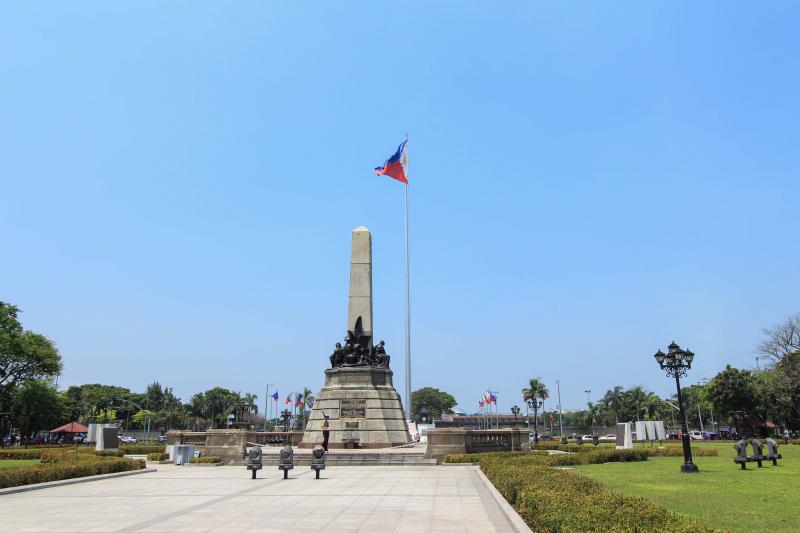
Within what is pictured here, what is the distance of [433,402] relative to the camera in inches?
5325

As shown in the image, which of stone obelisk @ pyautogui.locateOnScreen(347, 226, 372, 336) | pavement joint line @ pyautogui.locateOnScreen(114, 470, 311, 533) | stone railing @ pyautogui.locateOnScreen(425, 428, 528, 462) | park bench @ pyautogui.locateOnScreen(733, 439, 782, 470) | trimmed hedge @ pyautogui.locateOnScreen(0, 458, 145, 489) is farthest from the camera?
stone obelisk @ pyautogui.locateOnScreen(347, 226, 372, 336)

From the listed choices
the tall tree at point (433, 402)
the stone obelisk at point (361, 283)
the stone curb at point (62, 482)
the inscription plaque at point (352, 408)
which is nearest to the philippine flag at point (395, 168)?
the stone obelisk at point (361, 283)

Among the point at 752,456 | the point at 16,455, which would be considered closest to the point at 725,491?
the point at 752,456

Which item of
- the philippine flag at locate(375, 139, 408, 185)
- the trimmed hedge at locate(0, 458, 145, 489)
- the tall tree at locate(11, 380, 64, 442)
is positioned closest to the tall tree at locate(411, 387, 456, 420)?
the tall tree at locate(11, 380, 64, 442)

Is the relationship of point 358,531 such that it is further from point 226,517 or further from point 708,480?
point 708,480

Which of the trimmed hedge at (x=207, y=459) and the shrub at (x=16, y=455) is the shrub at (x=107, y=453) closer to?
the shrub at (x=16, y=455)

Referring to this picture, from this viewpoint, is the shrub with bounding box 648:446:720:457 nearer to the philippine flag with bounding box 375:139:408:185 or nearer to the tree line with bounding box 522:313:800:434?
the tree line with bounding box 522:313:800:434

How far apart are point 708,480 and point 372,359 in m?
19.7

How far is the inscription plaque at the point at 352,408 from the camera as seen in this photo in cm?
3027

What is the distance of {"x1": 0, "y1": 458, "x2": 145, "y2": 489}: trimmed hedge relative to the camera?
50.0 ft

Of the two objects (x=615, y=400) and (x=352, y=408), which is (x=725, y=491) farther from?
(x=615, y=400)

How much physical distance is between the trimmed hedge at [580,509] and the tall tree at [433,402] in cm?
12424

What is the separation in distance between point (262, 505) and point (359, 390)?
18924mm

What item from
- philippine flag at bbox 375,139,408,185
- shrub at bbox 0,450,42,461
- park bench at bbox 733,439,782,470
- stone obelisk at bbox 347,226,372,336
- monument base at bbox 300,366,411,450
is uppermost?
philippine flag at bbox 375,139,408,185
